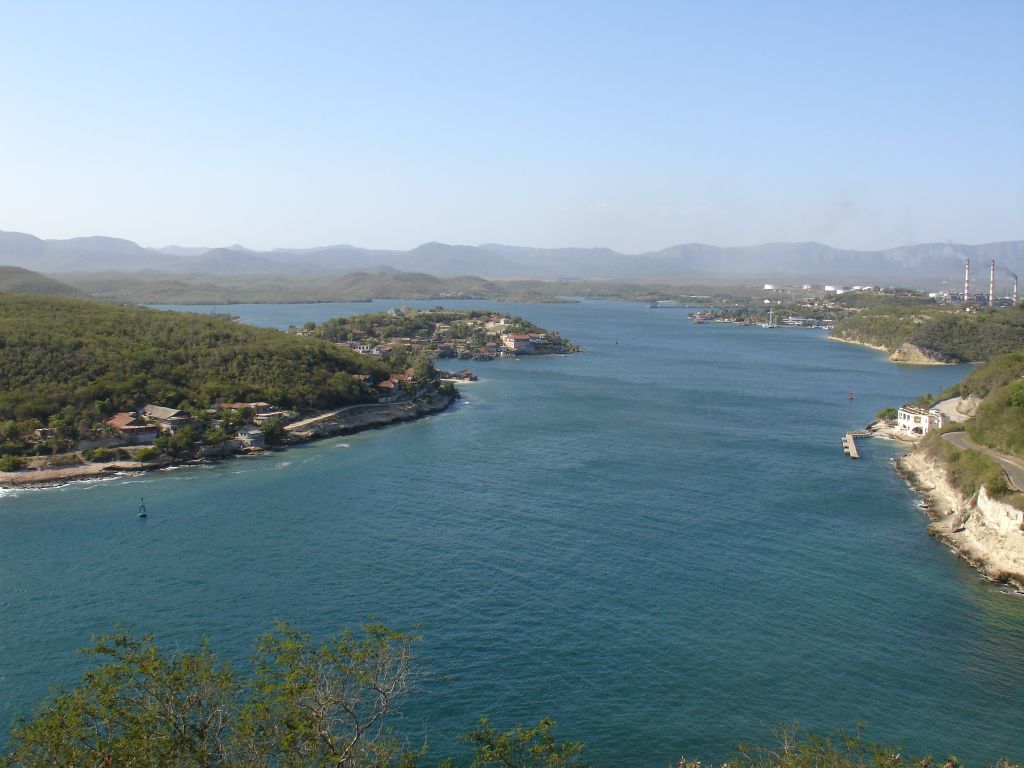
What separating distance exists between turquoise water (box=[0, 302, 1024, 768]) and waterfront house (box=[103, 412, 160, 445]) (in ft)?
7.20

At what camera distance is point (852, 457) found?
2041 cm

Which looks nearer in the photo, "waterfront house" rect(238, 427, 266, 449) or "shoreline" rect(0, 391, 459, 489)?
"shoreline" rect(0, 391, 459, 489)

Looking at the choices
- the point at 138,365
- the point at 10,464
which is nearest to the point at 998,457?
the point at 10,464

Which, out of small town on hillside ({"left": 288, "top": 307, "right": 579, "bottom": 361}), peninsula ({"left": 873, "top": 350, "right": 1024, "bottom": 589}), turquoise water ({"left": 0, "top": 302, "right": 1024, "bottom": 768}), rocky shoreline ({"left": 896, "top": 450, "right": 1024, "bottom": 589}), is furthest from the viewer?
small town on hillside ({"left": 288, "top": 307, "right": 579, "bottom": 361})

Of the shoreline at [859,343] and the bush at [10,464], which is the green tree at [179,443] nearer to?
the bush at [10,464]

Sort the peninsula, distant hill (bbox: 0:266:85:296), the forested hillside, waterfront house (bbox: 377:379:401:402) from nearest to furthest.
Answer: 1. the peninsula
2. the forested hillside
3. waterfront house (bbox: 377:379:401:402)
4. distant hill (bbox: 0:266:85:296)

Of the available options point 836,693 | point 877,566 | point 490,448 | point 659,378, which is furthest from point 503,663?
point 659,378

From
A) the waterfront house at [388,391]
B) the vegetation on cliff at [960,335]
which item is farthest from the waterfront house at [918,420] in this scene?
the vegetation on cliff at [960,335]

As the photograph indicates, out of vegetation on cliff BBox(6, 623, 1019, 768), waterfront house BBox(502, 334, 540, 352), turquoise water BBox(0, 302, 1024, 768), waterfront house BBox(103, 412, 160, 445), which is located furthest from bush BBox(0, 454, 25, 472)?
waterfront house BBox(502, 334, 540, 352)

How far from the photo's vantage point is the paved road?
14.5 meters

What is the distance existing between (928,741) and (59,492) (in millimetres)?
16671

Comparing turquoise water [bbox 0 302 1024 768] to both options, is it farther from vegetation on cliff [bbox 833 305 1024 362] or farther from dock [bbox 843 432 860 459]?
vegetation on cliff [bbox 833 305 1024 362]

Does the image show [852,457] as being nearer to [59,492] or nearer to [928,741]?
[928,741]

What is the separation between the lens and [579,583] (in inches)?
459
